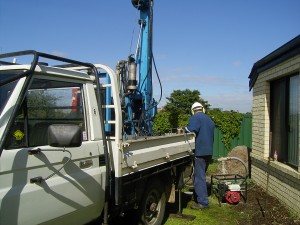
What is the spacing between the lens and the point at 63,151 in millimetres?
→ 3404

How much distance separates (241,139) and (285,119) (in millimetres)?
6924

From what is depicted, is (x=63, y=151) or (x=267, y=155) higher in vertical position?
(x=63, y=151)

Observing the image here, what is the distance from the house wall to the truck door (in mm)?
4230

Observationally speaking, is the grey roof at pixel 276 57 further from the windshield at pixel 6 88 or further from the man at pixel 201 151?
the windshield at pixel 6 88

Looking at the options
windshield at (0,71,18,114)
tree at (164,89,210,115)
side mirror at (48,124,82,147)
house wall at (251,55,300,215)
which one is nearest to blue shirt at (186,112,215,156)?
house wall at (251,55,300,215)

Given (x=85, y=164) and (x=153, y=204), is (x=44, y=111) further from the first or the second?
(x=153, y=204)

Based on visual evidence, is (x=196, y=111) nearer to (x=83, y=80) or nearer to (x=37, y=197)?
(x=83, y=80)

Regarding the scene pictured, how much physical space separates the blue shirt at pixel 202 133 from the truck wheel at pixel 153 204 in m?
1.60

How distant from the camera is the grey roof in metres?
6.81

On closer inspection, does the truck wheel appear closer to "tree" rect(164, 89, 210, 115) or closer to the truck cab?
the truck cab

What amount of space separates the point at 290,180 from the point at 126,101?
3484mm

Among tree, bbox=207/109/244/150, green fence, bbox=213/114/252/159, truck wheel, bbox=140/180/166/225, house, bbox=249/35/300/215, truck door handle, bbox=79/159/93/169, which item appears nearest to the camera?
truck door handle, bbox=79/159/93/169

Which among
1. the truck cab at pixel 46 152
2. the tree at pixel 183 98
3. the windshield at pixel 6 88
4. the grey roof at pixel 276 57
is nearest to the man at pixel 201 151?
the grey roof at pixel 276 57

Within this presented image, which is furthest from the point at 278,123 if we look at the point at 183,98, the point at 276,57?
the point at 183,98
